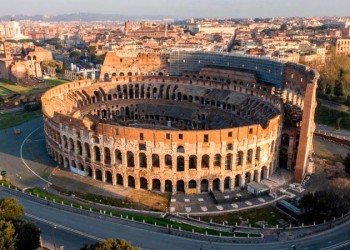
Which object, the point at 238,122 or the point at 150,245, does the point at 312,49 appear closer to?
the point at 238,122

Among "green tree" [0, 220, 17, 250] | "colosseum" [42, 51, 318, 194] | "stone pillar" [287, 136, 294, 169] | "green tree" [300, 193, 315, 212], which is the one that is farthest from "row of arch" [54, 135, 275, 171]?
"green tree" [0, 220, 17, 250]

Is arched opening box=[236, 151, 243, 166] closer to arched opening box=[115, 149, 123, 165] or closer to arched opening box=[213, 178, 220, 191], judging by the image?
arched opening box=[213, 178, 220, 191]

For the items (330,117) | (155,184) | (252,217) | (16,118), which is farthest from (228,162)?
(16,118)

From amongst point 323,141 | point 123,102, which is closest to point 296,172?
point 323,141

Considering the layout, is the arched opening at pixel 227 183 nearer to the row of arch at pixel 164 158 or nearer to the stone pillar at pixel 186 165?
the row of arch at pixel 164 158

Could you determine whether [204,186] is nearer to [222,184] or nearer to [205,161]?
[222,184]

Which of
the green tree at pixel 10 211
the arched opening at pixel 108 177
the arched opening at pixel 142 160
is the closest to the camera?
the green tree at pixel 10 211

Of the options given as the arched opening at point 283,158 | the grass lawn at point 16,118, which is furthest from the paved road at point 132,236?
the grass lawn at point 16,118
